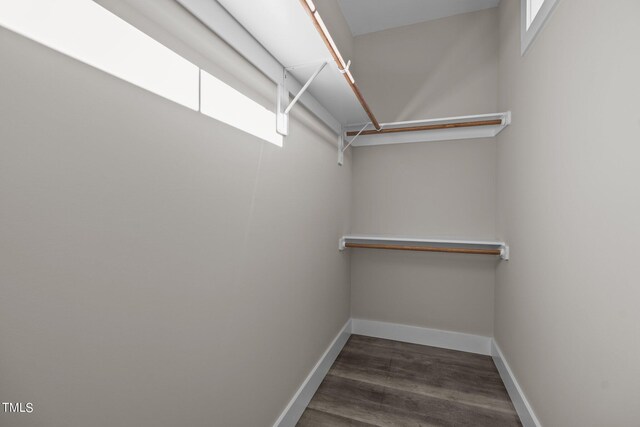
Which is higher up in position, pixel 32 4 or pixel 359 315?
pixel 32 4

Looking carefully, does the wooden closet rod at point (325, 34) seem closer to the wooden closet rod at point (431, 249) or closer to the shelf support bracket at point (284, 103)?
the shelf support bracket at point (284, 103)

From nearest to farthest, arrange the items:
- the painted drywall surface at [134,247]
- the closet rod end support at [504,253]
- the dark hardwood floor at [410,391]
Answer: the painted drywall surface at [134,247], the dark hardwood floor at [410,391], the closet rod end support at [504,253]

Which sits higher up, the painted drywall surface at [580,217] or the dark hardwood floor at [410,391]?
the painted drywall surface at [580,217]

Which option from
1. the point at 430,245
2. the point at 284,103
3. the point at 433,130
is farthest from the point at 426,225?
the point at 284,103

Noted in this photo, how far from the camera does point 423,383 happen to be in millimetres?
1864

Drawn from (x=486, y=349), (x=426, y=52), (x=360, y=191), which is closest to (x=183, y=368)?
(x=360, y=191)

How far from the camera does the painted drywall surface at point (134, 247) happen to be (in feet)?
1.65

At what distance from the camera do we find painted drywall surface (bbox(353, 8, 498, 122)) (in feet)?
7.39

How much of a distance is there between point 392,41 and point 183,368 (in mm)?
2735

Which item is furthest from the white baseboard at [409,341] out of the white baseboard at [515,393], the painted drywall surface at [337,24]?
the painted drywall surface at [337,24]

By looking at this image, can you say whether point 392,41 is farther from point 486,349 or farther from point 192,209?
point 486,349

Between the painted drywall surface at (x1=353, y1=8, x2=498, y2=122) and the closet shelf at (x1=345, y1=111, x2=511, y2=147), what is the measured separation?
150 mm

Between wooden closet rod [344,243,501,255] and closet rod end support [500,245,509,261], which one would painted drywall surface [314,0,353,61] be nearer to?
wooden closet rod [344,243,501,255]

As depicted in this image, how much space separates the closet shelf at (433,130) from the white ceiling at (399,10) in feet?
2.88
